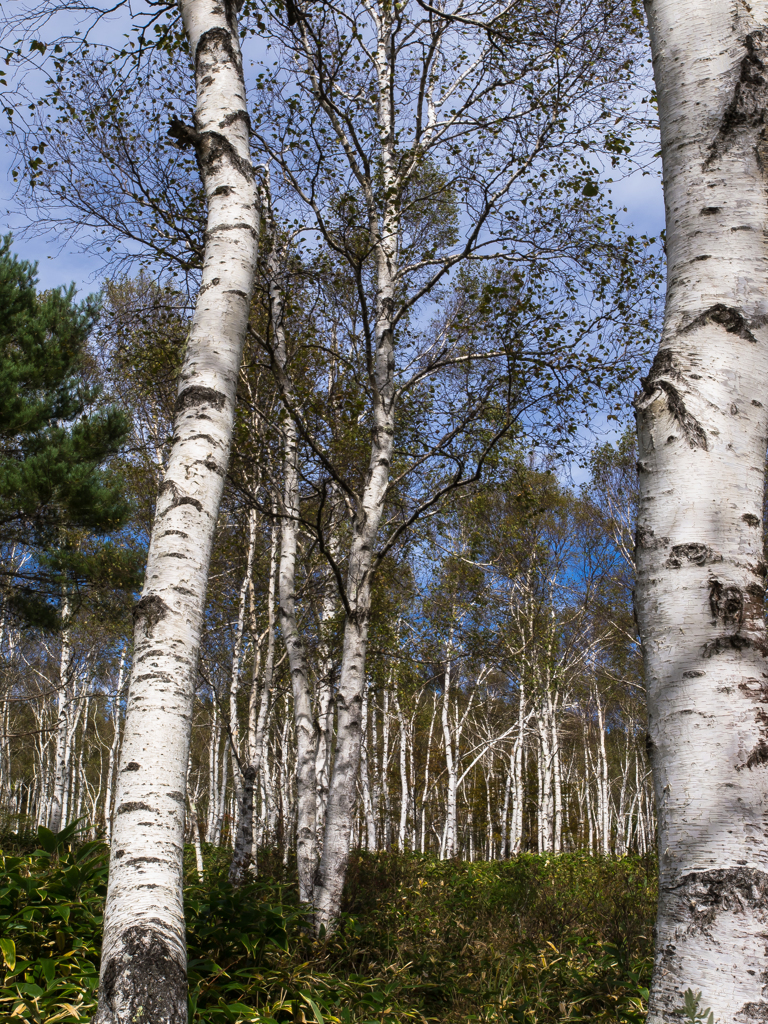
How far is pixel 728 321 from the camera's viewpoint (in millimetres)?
1549

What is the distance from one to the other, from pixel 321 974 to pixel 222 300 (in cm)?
367

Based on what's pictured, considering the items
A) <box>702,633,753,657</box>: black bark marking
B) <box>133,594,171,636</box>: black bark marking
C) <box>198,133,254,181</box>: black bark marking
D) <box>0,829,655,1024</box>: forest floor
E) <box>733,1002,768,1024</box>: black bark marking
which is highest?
<box>198,133,254,181</box>: black bark marking

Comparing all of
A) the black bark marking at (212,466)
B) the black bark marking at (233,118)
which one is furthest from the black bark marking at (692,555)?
the black bark marking at (233,118)

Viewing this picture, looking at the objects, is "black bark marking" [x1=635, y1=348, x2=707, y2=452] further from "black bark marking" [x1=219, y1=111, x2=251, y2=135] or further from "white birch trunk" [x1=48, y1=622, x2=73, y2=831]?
"white birch trunk" [x1=48, y1=622, x2=73, y2=831]

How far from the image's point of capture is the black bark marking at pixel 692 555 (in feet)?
4.53

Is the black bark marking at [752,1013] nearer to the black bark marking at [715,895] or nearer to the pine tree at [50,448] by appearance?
the black bark marking at [715,895]

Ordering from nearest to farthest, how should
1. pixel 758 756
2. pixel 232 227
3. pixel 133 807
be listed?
1. pixel 758 756
2. pixel 133 807
3. pixel 232 227

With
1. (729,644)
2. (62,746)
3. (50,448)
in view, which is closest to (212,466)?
(729,644)

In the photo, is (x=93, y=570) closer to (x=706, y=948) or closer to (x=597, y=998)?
(x=597, y=998)

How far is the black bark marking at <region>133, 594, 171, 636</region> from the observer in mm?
2086

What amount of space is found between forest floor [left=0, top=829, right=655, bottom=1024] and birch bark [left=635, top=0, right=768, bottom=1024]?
243 cm

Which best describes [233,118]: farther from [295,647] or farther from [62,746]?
[62,746]

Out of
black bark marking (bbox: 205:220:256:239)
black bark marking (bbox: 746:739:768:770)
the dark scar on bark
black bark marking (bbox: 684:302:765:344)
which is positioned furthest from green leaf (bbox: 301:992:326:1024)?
black bark marking (bbox: 205:220:256:239)

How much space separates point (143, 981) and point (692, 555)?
1.68 metres
